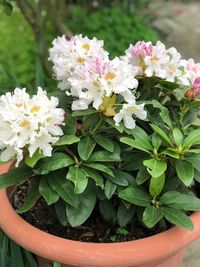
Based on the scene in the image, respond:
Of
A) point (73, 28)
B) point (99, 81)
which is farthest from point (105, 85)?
point (73, 28)

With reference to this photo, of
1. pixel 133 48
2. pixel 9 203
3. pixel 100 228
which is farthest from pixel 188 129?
pixel 9 203

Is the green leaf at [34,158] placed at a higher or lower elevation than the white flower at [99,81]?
lower

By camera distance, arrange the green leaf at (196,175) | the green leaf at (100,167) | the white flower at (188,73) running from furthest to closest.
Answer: the white flower at (188,73), the green leaf at (196,175), the green leaf at (100,167)

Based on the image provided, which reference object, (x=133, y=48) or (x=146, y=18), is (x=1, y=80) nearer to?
(x=146, y=18)

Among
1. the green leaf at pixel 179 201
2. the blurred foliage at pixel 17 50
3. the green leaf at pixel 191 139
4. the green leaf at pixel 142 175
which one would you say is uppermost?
the blurred foliage at pixel 17 50

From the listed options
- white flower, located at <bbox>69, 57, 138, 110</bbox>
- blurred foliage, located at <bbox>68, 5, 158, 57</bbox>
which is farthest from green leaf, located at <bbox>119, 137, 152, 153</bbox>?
blurred foliage, located at <bbox>68, 5, 158, 57</bbox>

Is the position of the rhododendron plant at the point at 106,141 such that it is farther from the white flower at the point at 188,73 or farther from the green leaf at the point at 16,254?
the green leaf at the point at 16,254

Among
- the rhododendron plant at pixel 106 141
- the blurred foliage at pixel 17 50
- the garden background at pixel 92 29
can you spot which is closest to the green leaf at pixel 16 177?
the rhododendron plant at pixel 106 141

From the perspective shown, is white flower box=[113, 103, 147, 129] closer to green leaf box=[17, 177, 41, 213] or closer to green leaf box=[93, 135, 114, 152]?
green leaf box=[93, 135, 114, 152]

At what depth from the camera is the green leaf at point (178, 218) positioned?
1382 millimetres

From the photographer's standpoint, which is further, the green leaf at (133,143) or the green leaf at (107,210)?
the green leaf at (107,210)

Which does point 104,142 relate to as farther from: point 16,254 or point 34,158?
point 16,254

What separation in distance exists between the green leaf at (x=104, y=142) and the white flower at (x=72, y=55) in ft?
0.67

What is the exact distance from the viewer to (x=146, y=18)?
4141 millimetres
